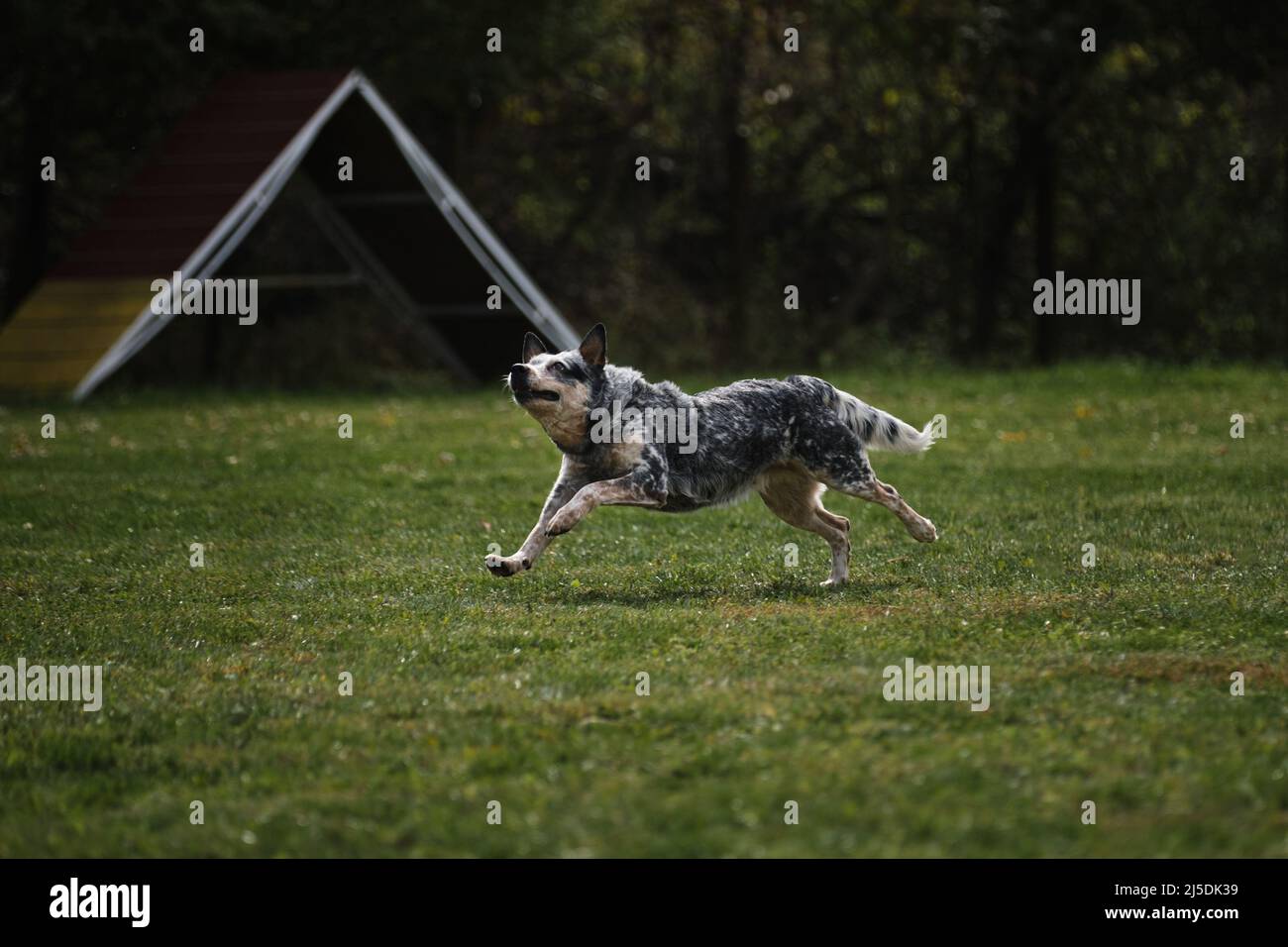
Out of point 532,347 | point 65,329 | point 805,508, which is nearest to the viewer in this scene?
point 532,347

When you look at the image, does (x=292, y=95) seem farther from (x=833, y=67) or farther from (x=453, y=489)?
(x=453, y=489)

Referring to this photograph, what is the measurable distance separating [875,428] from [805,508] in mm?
583

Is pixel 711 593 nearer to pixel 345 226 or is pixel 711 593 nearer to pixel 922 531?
pixel 922 531

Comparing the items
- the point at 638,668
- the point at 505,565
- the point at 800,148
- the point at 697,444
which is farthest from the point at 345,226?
the point at 638,668

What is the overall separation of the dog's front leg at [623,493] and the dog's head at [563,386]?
32 centimetres

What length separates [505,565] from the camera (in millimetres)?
7598

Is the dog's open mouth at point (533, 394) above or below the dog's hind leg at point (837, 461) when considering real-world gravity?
above

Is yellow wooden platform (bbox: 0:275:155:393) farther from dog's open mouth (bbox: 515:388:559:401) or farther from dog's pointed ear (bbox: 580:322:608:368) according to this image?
dog's open mouth (bbox: 515:388:559:401)

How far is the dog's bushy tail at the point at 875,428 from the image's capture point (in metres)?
8.65

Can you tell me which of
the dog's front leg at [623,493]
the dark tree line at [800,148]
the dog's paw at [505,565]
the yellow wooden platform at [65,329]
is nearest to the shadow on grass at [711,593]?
the dog's paw at [505,565]

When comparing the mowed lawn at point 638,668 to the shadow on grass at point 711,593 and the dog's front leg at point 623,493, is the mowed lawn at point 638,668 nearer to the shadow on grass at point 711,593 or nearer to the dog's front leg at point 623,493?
the shadow on grass at point 711,593

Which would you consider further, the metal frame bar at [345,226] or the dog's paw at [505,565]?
the metal frame bar at [345,226]

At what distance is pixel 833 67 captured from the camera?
24188 mm
